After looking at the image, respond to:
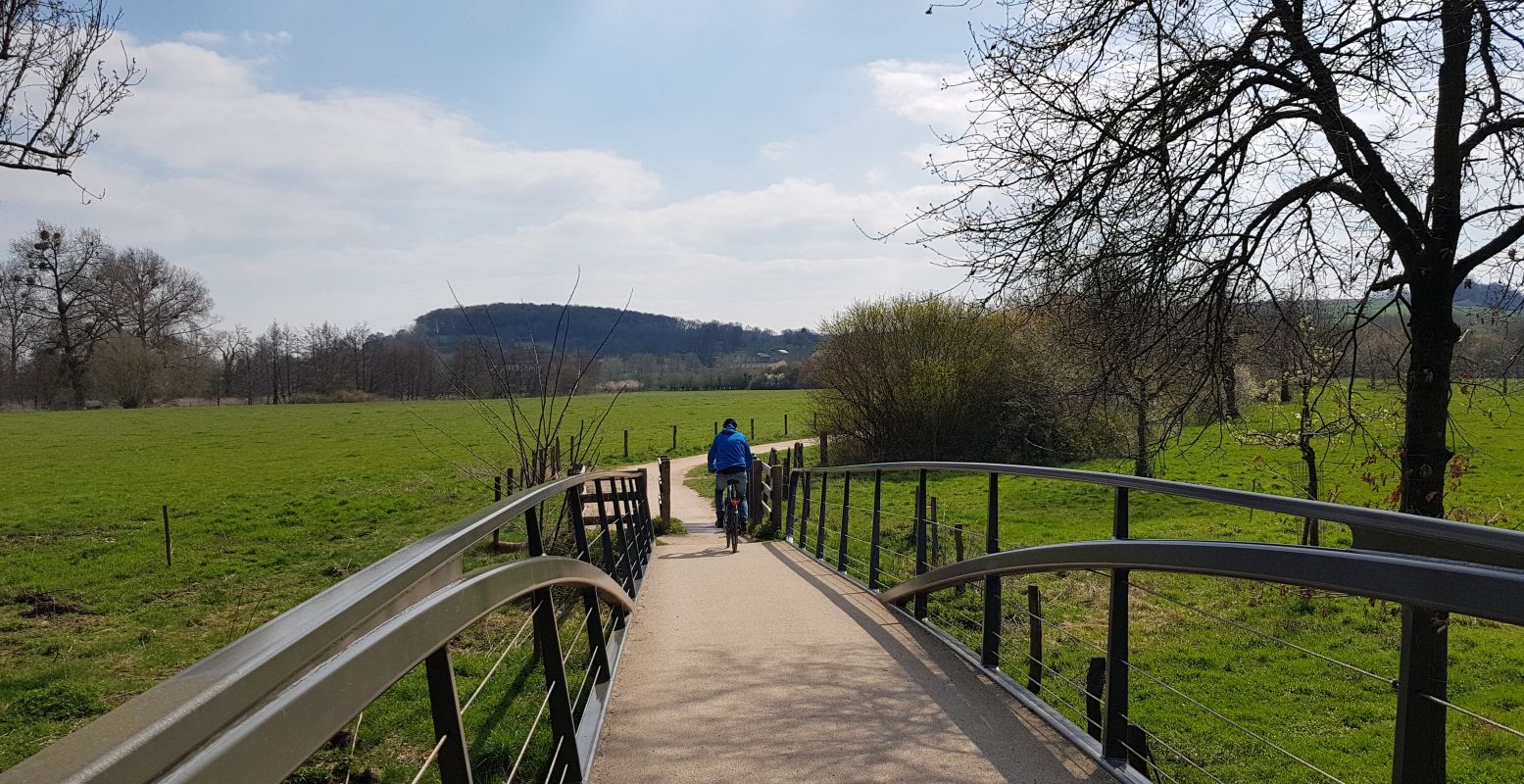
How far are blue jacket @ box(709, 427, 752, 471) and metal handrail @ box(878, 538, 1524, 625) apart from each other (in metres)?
10.7

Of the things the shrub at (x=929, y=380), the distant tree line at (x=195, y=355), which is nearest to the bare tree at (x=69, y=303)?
the distant tree line at (x=195, y=355)

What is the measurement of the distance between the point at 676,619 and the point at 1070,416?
3277 mm

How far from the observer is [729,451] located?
1454 cm

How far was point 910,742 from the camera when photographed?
3.88 meters

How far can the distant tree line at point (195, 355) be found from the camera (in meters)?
11.5

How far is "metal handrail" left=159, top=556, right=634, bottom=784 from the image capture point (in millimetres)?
1008

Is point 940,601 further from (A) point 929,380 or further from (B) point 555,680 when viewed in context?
(A) point 929,380

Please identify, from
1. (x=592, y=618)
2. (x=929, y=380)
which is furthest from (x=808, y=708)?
(x=929, y=380)

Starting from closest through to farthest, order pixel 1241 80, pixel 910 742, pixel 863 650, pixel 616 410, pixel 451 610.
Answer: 1. pixel 451 610
2. pixel 910 742
3. pixel 863 650
4. pixel 1241 80
5. pixel 616 410

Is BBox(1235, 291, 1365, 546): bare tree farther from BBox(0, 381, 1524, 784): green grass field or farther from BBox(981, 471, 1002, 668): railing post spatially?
BBox(981, 471, 1002, 668): railing post

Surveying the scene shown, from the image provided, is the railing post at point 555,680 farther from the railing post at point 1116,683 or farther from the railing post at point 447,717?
the railing post at point 1116,683

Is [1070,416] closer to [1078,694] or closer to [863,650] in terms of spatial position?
[1078,694]

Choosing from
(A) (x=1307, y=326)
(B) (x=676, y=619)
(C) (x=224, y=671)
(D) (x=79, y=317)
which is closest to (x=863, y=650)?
(B) (x=676, y=619)

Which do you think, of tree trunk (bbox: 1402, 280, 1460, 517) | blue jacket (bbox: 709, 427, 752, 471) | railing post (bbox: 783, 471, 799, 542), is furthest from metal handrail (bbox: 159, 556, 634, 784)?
blue jacket (bbox: 709, 427, 752, 471)
